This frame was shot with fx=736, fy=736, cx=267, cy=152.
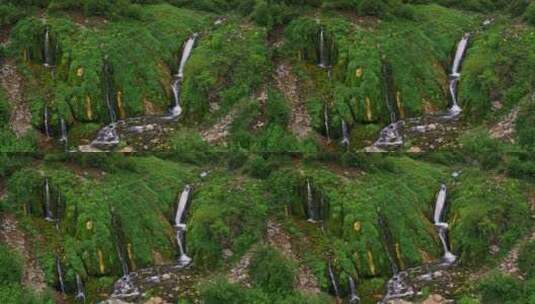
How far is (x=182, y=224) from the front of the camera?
24.1 meters

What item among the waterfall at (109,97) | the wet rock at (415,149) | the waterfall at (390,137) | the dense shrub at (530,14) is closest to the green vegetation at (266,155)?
the waterfall at (109,97)

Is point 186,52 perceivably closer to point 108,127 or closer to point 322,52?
point 108,127

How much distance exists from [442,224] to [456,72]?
5.50m

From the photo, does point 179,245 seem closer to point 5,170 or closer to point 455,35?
point 5,170

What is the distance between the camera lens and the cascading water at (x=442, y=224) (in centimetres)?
2350

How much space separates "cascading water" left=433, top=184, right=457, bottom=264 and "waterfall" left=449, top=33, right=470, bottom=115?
268 centimetres

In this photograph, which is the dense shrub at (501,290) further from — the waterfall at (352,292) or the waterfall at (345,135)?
the waterfall at (345,135)

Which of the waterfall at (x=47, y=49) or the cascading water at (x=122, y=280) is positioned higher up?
the waterfall at (x=47, y=49)

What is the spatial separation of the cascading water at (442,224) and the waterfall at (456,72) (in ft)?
8.79

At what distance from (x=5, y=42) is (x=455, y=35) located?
1613 centimetres

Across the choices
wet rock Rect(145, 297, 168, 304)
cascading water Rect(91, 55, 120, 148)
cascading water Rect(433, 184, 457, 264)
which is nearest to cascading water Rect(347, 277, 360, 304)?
cascading water Rect(433, 184, 457, 264)

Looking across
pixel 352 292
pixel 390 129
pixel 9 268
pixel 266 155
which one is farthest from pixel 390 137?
pixel 9 268

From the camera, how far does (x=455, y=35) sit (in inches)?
1061

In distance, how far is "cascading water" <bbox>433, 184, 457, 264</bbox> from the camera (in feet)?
77.1
